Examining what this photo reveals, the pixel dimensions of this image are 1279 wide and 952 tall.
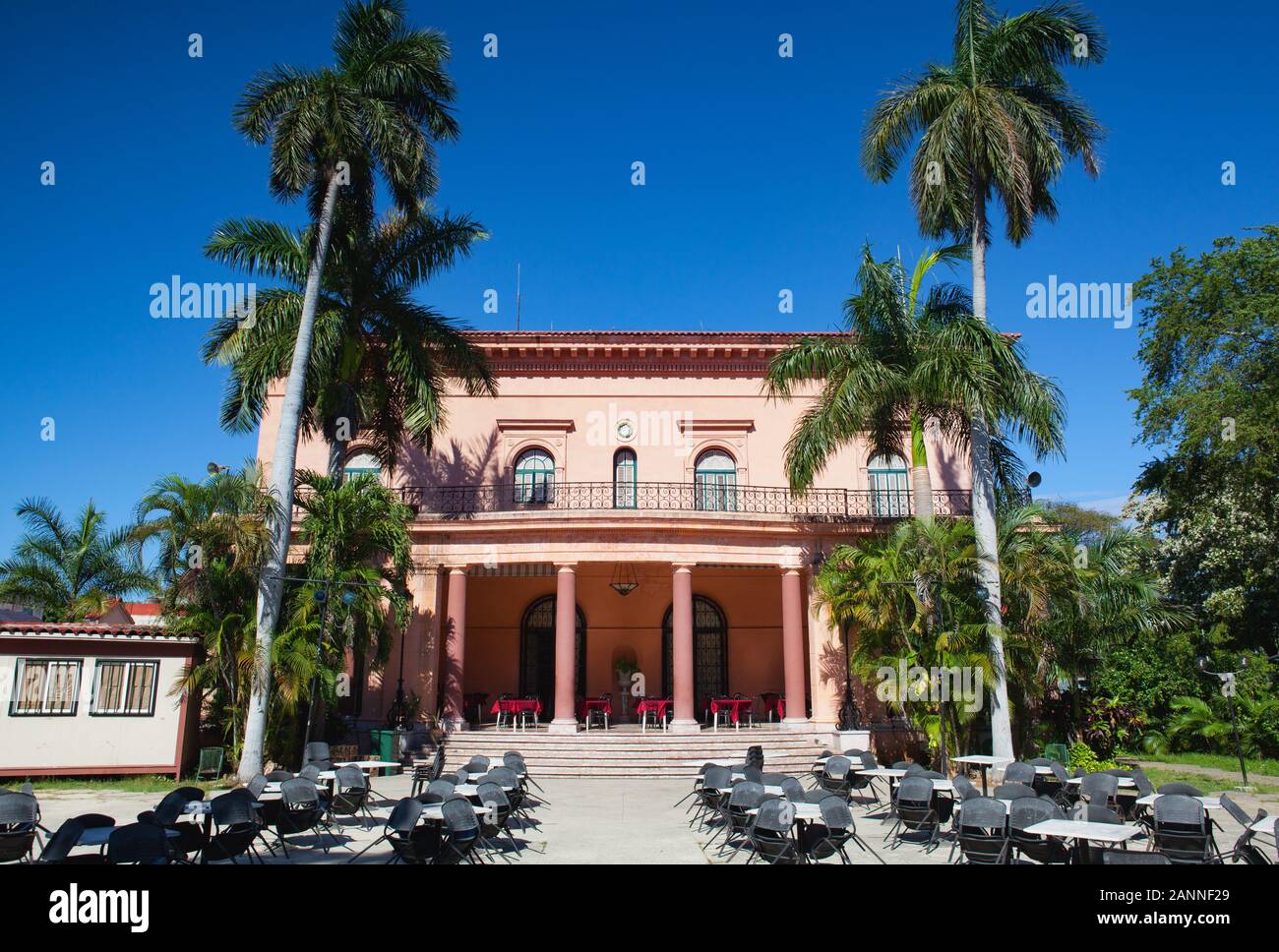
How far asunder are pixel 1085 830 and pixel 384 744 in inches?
537

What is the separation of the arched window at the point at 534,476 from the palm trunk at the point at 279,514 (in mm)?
7586

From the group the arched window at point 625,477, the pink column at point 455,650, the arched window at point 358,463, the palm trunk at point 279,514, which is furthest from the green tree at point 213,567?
the arched window at point 625,477

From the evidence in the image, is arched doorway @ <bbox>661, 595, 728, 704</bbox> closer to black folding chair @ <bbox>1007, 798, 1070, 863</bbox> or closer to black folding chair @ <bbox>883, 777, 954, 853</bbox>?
black folding chair @ <bbox>883, 777, 954, 853</bbox>

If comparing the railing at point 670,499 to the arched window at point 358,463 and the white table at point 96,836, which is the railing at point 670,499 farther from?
the white table at point 96,836

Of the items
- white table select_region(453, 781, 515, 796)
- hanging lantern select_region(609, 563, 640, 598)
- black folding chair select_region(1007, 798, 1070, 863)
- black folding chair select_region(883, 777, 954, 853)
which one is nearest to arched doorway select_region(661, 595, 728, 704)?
hanging lantern select_region(609, 563, 640, 598)

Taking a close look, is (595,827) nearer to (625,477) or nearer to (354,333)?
(354,333)

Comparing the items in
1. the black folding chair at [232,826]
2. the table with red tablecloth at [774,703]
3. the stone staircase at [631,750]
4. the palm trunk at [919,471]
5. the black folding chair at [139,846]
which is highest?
the palm trunk at [919,471]

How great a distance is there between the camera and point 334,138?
15.6 metres

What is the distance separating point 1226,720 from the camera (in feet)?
65.8

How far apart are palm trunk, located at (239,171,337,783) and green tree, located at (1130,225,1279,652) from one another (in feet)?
63.3

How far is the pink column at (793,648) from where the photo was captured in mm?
19578

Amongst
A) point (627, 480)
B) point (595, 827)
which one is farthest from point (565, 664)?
point (595, 827)

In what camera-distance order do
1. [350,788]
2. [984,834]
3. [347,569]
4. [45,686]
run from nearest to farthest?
[984,834] < [350,788] < [45,686] < [347,569]
